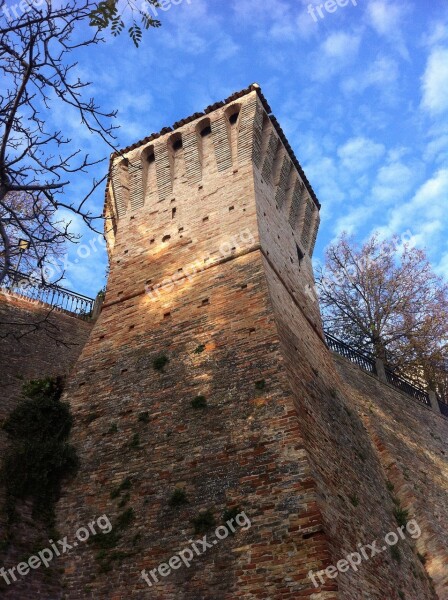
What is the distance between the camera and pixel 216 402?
712cm

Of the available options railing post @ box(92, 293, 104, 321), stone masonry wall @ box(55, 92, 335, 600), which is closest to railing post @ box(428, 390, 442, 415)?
stone masonry wall @ box(55, 92, 335, 600)

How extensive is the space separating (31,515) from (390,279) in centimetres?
1719

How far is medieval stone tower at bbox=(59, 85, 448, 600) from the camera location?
5.54 metres

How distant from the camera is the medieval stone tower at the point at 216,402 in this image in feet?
18.2

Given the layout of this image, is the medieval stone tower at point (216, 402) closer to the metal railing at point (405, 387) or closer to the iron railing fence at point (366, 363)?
the iron railing fence at point (366, 363)

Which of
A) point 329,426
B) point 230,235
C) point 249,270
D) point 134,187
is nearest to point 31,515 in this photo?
point 329,426

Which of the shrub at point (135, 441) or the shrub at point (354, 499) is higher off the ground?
the shrub at point (135, 441)

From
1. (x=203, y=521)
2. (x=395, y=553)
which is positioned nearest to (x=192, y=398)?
(x=203, y=521)

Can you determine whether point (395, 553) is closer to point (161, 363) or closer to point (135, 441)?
point (135, 441)

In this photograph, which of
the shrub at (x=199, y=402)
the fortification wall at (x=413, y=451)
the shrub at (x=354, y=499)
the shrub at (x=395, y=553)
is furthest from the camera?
the fortification wall at (x=413, y=451)

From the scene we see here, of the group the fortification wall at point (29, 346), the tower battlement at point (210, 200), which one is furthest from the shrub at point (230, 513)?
the tower battlement at point (210, 200)

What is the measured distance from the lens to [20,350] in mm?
10883

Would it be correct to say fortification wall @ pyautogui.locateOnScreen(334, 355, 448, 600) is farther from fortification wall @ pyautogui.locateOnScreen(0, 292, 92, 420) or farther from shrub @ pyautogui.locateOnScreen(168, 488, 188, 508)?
fortification wall @ pyautogui.locateOnScreen(0, 292, 92, 420)

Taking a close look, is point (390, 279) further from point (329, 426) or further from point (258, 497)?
point (258, 497)
